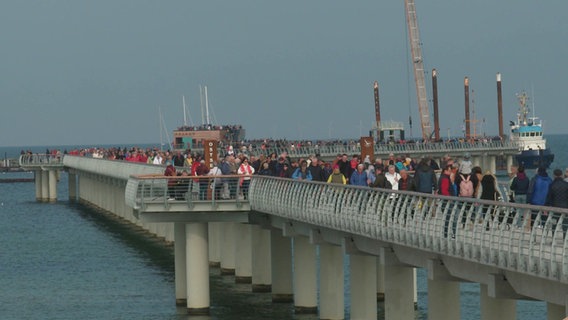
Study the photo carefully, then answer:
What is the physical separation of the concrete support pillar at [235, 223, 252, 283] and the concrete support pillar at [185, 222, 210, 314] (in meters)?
6.36

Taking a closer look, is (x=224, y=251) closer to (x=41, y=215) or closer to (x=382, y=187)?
(x=382, y=187)

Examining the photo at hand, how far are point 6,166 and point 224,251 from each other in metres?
115

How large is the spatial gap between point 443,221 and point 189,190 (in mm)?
16576

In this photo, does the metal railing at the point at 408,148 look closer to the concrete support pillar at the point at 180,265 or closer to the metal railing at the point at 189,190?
the concrete support pillar at the point at 180,265

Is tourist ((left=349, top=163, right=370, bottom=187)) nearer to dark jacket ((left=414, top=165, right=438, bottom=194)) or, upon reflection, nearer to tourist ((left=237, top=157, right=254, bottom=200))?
dark jacket ((left=414, top=165, right=438, bottom=194))

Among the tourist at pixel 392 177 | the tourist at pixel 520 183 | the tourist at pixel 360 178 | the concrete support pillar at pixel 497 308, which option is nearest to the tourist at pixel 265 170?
the tourist at pixel 360 178

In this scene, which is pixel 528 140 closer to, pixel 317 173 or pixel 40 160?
pixel 40 160

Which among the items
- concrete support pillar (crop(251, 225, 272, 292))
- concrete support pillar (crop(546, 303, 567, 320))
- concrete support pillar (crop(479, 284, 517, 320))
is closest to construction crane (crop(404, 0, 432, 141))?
concrete support pillar (crop(251, 225, 272, 292))

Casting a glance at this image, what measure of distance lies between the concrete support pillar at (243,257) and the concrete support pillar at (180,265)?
4.05 m

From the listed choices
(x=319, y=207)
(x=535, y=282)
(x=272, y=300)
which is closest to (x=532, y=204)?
(x=535, y=282)

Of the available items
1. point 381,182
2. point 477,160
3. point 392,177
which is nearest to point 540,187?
point 381,182

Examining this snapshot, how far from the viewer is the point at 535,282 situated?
25359 mm

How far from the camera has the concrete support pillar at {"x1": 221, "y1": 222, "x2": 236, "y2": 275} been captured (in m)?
54.5

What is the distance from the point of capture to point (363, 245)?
3584cm
